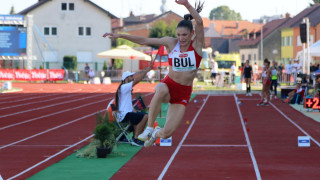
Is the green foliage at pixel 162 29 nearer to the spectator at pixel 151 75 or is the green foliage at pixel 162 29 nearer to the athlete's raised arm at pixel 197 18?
the spectator at pixel 151 75

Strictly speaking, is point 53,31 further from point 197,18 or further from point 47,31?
point 197,18

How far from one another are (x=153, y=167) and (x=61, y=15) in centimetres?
5394

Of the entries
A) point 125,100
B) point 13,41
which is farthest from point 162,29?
point 125,100

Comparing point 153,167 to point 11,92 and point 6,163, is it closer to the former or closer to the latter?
point 6,163

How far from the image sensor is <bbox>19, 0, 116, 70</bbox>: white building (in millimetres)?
62750

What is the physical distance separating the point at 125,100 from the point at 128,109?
0.63ft

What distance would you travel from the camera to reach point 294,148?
1316 centimetres

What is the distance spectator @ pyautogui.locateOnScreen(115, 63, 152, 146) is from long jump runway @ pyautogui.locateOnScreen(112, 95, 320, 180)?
463 mm

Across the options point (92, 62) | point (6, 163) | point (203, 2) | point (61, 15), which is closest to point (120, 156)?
point (6, 163)

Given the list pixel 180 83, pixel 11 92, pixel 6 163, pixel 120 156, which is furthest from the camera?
pixel 11 92

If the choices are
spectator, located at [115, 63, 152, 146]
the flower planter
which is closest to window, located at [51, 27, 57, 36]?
spectator, located at [115, 63, 152, 146]

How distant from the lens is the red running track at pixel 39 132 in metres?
11.3

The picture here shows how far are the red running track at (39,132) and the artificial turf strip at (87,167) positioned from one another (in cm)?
23

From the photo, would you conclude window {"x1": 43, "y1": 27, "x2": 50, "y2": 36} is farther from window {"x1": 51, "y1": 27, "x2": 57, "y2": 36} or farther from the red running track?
the red running track
